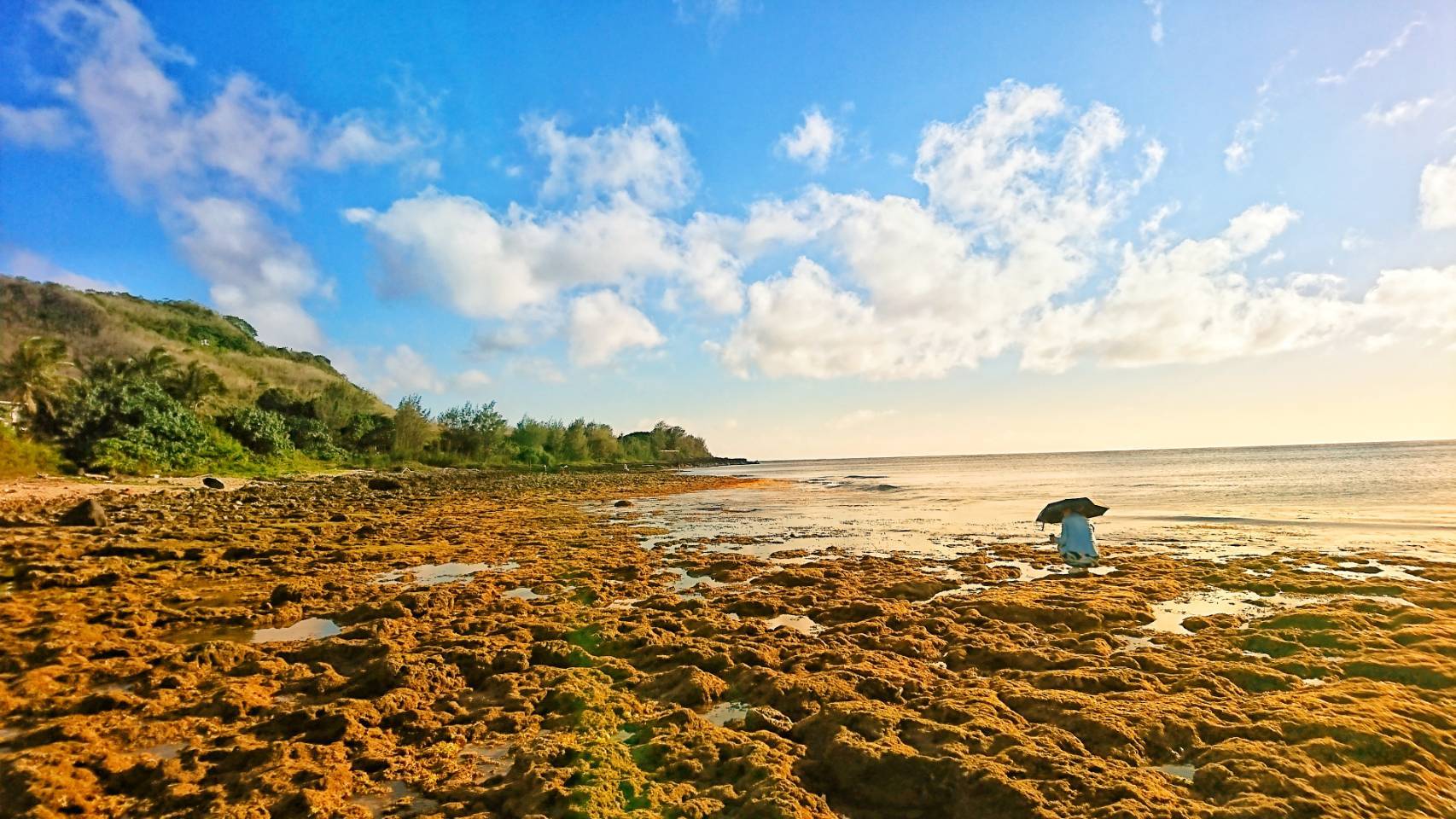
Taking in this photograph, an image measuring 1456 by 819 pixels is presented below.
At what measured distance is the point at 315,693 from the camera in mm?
5113

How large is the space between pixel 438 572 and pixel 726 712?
757 centimetres

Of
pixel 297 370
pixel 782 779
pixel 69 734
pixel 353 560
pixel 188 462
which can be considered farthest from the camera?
pixel 297 370

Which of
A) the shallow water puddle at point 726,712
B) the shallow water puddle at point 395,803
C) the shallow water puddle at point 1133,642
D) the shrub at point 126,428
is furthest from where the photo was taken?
the shrub at point 126,428

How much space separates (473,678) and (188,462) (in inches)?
1313

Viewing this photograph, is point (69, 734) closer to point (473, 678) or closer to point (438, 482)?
point (473, 678)

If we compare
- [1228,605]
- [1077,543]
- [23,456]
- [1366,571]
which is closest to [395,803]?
[1228,605]

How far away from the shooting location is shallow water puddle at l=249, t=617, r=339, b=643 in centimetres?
668

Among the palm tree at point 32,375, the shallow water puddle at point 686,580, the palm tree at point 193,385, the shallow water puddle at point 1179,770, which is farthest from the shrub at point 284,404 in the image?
the shallow water puddle at point 1179,770

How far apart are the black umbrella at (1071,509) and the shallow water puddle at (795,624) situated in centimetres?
745

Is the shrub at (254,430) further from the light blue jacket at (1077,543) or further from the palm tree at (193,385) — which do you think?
the light blue jacket at (1077,543)

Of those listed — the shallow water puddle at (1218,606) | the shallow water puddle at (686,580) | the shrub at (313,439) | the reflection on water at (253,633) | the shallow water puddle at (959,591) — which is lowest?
the shallow water puddle at (686,580)

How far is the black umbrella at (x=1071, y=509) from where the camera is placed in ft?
41.7

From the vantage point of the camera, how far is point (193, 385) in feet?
129

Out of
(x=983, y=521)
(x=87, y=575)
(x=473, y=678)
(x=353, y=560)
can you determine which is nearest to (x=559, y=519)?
(x=353, y=560)
